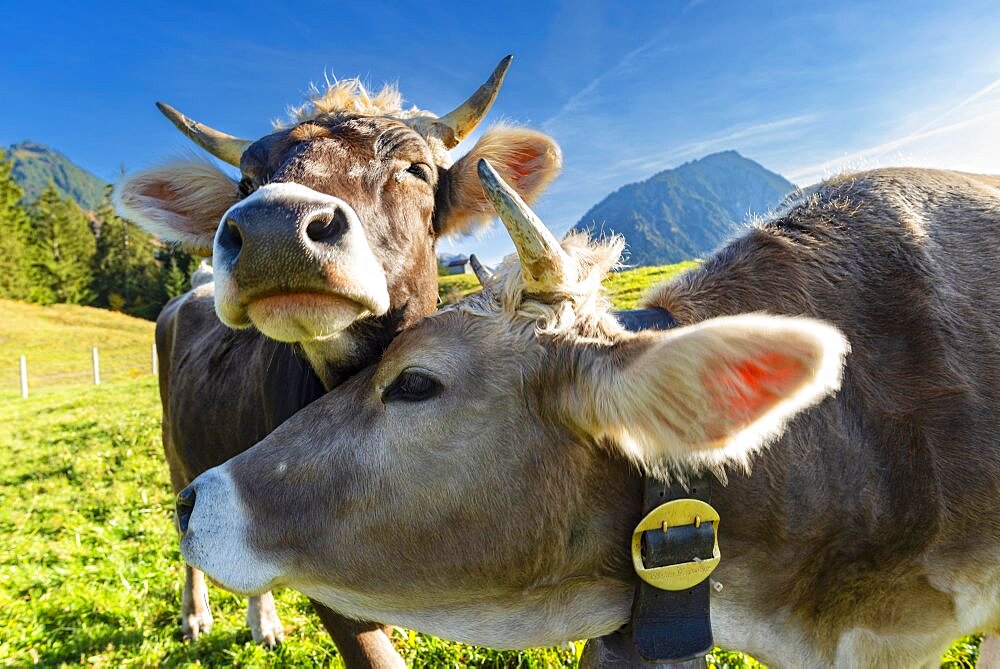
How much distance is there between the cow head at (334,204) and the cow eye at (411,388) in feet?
1.06

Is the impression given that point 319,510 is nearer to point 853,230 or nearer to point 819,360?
point 819,360

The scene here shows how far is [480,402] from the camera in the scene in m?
1.89

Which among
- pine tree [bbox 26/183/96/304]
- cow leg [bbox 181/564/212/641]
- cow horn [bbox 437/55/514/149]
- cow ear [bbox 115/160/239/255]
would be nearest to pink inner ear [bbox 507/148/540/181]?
cow horn [bbox 437/55/514/149]

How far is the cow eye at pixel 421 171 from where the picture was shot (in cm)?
281

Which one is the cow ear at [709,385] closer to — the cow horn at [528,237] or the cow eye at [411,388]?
the cow horn at [528,237]

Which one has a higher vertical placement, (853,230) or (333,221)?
(333,221)

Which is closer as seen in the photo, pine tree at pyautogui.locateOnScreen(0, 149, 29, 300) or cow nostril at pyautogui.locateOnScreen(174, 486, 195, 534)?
cow nostril at pyautogui.locateOnScreen(174, 486, 195, 534)

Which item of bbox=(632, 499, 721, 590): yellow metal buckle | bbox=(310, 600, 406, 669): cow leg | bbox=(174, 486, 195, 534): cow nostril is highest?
bbox=(174, 486, 195, 534): cow nostril

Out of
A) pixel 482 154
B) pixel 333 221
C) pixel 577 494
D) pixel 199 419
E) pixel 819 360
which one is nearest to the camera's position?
pixel 819 360

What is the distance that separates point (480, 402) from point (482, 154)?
186 centimetres

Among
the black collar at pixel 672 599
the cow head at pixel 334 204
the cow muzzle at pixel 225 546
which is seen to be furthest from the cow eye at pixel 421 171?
the cow muzzle at pixel 225 546

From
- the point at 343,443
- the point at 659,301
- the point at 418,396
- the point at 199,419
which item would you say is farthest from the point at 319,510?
the point at 199,419

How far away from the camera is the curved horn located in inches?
126

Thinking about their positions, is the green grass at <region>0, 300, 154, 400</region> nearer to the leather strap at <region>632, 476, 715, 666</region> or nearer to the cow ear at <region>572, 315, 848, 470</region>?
the leather strap at <region>632, 476, 715, 666</region>
